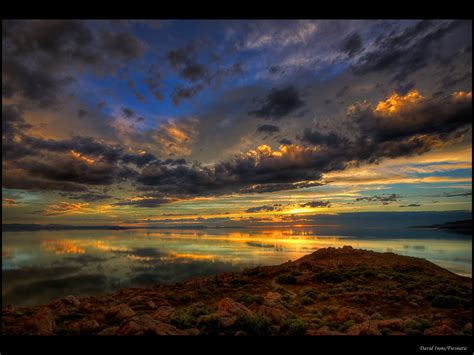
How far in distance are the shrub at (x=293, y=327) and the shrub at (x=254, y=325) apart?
50 cm

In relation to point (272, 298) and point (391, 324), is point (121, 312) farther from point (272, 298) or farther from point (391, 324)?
point (391, 324)

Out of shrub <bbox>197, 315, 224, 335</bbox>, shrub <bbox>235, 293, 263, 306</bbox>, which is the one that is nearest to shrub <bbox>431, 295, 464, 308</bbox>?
shrub <bbox>235, 293, 263, 306</bbox>

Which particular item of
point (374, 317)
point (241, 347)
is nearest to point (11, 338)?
point (241, 347)

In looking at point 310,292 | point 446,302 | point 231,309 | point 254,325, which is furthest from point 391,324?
point 310,292

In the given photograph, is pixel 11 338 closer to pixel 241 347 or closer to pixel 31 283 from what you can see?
pixel 241 347

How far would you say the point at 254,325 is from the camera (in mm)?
9086

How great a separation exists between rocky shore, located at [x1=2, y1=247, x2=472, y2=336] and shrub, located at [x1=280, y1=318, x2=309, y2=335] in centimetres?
3

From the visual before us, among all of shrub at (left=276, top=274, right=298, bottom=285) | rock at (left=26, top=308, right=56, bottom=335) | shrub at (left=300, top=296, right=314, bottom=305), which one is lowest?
shrub at (left=276, top=274, right=298, bottom=285)

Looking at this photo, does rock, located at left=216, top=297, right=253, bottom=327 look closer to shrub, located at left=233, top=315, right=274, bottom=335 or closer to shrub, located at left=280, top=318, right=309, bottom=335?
shrub, located at left=233, top=315, right=274, bottom=335

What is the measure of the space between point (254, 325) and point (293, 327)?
137 centimetres

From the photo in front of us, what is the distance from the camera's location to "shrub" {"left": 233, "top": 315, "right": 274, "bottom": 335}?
8.98 meters
